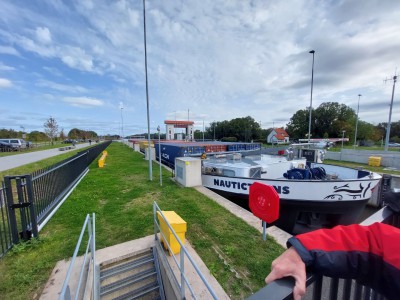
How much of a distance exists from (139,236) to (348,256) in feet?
14.8

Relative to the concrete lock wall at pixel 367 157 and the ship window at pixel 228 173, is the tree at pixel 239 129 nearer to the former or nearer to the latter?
the concrete lock wall at pixel 367 157

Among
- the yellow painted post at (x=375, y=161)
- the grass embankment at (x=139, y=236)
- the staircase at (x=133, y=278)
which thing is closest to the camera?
the grass embankment at (x=139, y=236)

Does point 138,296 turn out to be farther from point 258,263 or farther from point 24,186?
point 24,186

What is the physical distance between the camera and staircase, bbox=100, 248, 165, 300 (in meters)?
3.63

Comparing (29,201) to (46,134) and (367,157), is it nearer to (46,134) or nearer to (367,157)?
(367,157)

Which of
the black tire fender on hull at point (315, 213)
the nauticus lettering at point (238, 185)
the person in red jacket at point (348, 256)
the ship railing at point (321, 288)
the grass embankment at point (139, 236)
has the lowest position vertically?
the black tire fender on hull at point (315, 213)

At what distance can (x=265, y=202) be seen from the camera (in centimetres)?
361

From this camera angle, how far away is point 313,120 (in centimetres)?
6819

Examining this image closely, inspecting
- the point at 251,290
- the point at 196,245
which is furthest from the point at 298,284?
the point at 196,245

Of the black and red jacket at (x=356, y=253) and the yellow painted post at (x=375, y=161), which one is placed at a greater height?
the black and red jacket at (x=356, y=253)

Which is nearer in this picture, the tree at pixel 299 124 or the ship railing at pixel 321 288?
the ship railing at pixel 321 288

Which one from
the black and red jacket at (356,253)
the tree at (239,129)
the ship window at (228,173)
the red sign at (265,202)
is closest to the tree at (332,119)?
the tree at (239,129)

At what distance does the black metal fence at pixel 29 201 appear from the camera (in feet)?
12.9

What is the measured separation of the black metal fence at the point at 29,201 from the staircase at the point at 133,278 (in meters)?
2.06
